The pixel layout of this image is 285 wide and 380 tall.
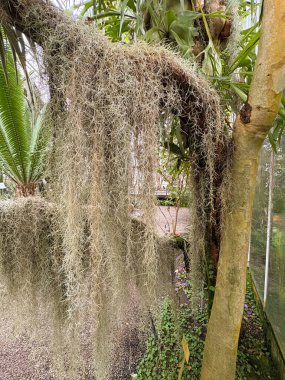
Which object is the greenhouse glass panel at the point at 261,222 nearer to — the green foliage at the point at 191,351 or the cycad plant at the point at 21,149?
the green foliage at the point at 191,351

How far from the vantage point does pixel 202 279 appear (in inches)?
46.4

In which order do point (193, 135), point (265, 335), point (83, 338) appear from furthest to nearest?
point (83, 338) → point (265, 335) → point (193, 135)

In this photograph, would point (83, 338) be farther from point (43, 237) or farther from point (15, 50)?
point (15, 50)

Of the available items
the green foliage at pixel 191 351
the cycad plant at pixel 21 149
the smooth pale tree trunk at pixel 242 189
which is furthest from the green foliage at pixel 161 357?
the cycad plant at pixel 21 149

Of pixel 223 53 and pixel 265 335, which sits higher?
pixel 223 53

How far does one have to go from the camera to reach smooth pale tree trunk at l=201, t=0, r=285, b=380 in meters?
0.71

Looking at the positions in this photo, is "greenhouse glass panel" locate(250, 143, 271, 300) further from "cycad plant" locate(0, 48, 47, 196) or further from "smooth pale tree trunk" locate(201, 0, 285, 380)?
"cycad plant" locate(0, 48, 47, 196)

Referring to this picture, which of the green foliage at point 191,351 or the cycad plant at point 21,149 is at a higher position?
the cycad plant at point 21,149

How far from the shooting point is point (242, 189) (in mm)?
823

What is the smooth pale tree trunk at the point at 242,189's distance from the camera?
0.71 meters

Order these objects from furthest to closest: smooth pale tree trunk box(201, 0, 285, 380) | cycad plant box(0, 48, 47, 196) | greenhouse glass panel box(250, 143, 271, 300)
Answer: greenhouse glass panel box(250, 143, 271, 300), cycad plant box(0, 48, 47, 196), smooth pale tree trunk box(201, 0, 285, 380)

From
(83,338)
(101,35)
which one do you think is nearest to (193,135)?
(101,35)

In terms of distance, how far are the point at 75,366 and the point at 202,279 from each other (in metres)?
0.70

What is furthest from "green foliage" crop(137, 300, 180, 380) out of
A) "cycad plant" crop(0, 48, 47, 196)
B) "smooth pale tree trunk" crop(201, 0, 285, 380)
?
"cycad plant" crop(0, 48, 47, 196)
